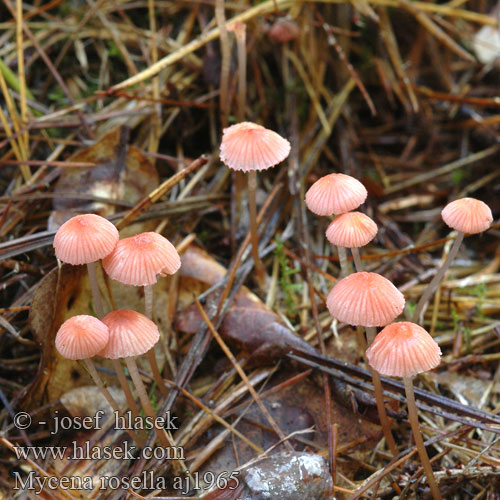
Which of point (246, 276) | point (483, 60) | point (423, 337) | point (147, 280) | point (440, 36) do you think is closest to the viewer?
point (423, 337)

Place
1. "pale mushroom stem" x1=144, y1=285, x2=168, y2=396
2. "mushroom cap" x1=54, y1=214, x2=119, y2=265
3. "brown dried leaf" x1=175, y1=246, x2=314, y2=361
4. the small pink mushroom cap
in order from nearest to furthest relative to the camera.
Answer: "mushroom cap" x1=54, y1=214, x2=119, y2=265, "pale mushroom stem" x1=144, y1=285, x2=168, y2=396, "brown dried leaf" x1=175, y1=246, x2=314, y2=361, the small pink mushroom cap

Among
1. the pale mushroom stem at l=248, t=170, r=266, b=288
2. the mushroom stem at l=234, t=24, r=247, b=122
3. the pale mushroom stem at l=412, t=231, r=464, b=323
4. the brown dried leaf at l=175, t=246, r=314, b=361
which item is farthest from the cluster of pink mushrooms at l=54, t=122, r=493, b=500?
the mushroom stem at l=234, t=24, r=247, b=122

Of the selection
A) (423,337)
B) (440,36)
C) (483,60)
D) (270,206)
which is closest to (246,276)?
(270,206)

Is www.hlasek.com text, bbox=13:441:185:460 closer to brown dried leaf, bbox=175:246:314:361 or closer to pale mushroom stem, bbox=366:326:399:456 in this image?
brown dried leaf, bbox=175:246:314:361

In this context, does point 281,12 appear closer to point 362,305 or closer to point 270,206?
point 270,206

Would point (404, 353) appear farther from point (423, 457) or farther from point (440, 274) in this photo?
point (440, 274)

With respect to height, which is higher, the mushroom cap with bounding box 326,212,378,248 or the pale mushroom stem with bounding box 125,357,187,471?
the mushroom cap with bounding box 326,212,378,248

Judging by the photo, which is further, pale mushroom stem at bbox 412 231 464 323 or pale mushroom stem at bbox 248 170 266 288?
pale mushroom stem at bbox 248 170 266 288

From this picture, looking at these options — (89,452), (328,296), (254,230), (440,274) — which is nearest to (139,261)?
(328,296)
